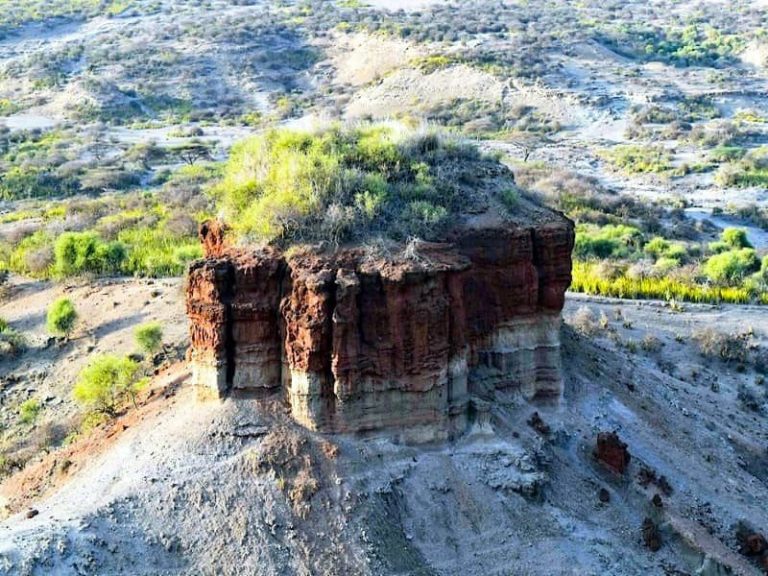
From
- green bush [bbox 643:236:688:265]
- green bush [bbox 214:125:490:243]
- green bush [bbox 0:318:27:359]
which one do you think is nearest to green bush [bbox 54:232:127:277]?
green bush [bbox 0:318:27:359]

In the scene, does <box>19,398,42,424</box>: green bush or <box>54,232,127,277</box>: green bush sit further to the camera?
<box>54,232,127,277</box>: green bush

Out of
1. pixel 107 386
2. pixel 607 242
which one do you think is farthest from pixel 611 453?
pixel 607 242

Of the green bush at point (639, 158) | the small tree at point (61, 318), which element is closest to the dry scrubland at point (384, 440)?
the small tree at point (61, 318)

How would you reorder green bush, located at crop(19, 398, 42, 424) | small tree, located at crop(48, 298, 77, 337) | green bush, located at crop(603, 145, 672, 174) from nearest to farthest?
1. green bush, located at crop(19, 398, 42, 424)
2. small tree, located at crop(48, 298, 77, 337)
3. green bush, located at crop(603, 145, 672, 174)

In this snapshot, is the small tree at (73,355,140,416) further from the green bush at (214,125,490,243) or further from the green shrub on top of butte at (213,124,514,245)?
the green bush at (214,125,490,243)

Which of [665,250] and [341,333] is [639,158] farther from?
[341,333]

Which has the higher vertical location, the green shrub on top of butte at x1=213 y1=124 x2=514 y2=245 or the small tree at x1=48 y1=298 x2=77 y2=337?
the green shrub on top of butte at x1=213 y1=124 x2=514 y2=245

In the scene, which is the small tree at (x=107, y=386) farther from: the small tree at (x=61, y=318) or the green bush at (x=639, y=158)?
the green bush at (x=639, y=158)
